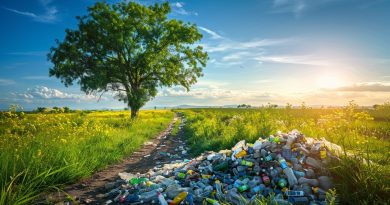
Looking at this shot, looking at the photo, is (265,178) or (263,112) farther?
(263,112)

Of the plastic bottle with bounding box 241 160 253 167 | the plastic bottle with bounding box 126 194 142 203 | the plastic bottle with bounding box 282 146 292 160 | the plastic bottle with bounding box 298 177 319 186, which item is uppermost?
the plastic bottle with bounding box 282 146 292 160

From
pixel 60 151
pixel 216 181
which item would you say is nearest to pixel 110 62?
pixel 60 151

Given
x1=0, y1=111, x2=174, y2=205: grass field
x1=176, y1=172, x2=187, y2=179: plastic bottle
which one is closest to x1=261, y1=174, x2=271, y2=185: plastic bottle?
x1=176, y1=172, x2=187, y2=179: plastic bottle

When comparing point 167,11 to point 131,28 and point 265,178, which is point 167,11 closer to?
point 131,28

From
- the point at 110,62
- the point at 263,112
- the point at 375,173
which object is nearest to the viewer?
the point at 375,173

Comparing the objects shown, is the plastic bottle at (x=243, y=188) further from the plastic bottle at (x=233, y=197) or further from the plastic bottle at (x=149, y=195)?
the plastic bottle at (x=149, y=195)

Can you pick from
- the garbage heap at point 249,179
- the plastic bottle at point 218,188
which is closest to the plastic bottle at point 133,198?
the garbage heap at point 249,179

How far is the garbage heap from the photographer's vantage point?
513 cm

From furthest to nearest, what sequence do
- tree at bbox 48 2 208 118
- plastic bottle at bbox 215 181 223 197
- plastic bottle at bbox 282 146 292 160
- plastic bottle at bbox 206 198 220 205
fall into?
1. tree at bbox 48 2 208 118
2. plastic bottle at bbox 282 146 292 160
3. plastic bottle at bbox 215 181 223 197
4. plastic bottle at bbox 206 198 220 205

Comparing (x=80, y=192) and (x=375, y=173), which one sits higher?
(x=375, y=173)

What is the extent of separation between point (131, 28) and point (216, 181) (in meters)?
22.2

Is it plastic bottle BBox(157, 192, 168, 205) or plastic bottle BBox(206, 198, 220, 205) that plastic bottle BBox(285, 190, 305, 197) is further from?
plastic bottle BBox(157, 192, 168, 205)

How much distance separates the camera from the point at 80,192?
6059 mm

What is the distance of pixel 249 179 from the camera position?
5891 mm
